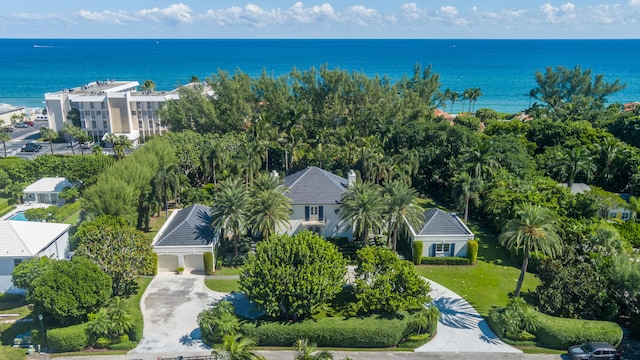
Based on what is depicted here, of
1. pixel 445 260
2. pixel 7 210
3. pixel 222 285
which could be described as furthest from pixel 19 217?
pixel 445 260

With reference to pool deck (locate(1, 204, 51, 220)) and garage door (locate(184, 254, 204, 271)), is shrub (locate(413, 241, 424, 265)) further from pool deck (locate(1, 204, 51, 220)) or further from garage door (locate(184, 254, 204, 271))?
pool deck (locate(1, 204, 51, 220))

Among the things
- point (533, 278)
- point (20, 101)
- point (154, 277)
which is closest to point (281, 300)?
point (154, 277)

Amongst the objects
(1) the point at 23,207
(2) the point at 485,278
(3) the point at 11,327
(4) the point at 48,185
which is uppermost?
(4) the point at 48,185

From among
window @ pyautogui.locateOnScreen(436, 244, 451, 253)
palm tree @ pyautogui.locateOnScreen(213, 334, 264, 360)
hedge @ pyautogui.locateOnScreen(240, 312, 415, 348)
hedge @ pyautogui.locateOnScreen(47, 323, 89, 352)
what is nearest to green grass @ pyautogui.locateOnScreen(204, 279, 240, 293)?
hedge @ pyautogui.locateOnScreen(240, 312, 415, 348)

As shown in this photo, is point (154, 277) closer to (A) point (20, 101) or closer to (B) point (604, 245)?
(B) point (604, 245)

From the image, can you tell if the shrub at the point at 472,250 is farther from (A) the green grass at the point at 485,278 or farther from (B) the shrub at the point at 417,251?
(B) the shrub at the point at 417,251

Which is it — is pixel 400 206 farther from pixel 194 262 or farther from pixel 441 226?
pixel 194 262
